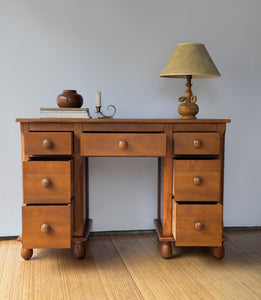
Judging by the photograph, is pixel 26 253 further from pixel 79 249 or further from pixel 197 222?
pixel 197 222

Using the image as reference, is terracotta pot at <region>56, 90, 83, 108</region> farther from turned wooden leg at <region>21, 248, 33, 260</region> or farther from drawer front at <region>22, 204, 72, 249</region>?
turned wooden leg at <region>21, 248, 33, 260</region>

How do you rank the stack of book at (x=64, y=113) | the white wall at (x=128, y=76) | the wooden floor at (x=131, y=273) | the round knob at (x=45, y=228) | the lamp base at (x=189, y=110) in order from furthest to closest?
the white wall at (x=128, y=76), the lamp base at (x=189, y=110), the stack of book at (x=64, y=113), the round knob at (x=45, y=228), the wooden floor at (x=131, y=273)

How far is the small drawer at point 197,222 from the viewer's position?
1714 millimetres

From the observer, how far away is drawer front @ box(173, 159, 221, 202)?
1.73m

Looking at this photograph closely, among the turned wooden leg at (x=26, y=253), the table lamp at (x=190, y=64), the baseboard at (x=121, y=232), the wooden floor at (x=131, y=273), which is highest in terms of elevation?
the table lamp at (x=190, y=64)

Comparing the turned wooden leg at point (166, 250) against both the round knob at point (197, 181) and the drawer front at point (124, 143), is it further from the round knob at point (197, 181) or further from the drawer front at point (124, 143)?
the drawer front at point (124, 143)

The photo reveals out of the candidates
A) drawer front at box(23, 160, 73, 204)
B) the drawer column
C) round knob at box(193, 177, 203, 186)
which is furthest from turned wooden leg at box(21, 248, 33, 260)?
round knob at box(193, 177, 203, 186)

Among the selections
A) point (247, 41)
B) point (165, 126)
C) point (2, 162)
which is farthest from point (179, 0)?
point (2, 162)

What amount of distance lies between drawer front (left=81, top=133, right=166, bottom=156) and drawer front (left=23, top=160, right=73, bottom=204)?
13cm

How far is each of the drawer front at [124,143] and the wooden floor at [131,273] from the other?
1.77 ft

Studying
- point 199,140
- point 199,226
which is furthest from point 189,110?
point 199,226

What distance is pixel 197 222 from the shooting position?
1.71 m

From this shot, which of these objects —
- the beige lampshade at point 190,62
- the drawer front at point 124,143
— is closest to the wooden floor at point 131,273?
the drawer front at point 124,143

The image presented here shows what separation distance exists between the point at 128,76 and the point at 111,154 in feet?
2.12
